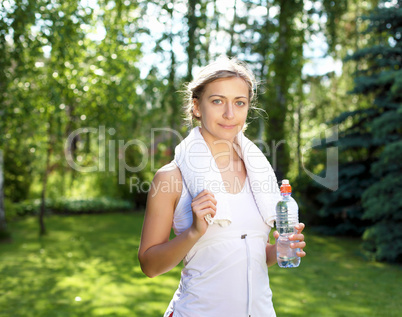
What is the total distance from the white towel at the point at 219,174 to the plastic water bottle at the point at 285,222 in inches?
2.3

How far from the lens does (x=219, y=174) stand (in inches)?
80.0

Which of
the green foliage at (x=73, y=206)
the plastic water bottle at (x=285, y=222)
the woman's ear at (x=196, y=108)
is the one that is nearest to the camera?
the plastic water bottle at (x=285, y=222)

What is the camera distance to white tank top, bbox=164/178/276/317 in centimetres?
196

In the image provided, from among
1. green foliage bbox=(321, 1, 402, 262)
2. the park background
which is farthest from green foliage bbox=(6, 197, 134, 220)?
green foliage bbox=(321, 1, 402, 262)

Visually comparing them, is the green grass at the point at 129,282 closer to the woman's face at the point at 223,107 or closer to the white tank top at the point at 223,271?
the white tank top at the point at 223,271

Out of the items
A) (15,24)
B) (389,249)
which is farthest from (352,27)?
(15,24)

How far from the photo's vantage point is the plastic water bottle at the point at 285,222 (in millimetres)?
2123

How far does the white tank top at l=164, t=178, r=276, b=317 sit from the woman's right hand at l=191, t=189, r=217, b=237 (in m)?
0.17

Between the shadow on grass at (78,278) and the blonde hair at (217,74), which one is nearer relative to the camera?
the blonde hair at (217,74)

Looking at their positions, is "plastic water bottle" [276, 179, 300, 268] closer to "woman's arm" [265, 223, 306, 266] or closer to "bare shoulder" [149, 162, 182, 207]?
"woman's arm" [265, 223, 306, 266]

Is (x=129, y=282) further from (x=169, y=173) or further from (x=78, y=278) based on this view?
(x=169, y=173)

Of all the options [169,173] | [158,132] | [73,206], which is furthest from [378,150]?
[73,206]

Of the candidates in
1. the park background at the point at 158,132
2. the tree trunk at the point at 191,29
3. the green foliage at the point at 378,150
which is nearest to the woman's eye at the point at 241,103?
the park background at the point at 158,132

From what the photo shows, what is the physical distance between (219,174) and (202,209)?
10.6 inches
